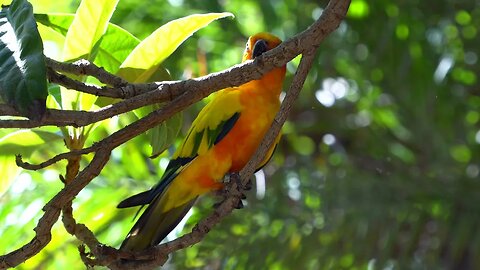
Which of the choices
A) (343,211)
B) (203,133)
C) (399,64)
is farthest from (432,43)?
(203,133)

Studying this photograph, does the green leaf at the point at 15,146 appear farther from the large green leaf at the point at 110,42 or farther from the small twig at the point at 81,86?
the small twig at the point at 81,86

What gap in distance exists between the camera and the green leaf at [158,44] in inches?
52.3

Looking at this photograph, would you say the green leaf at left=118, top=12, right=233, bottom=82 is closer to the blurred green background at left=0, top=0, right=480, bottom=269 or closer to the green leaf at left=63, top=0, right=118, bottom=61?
the green leaf at left=63, top=0, right=118, bottom=61

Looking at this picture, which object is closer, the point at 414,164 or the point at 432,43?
the point at 432,43

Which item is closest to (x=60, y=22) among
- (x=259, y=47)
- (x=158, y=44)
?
(x=158, y=44)

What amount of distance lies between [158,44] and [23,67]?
1.38 ft

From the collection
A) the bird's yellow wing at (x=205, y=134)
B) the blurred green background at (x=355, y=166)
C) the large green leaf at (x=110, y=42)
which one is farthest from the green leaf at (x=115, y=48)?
the blurred green background at (x=355, y=166)

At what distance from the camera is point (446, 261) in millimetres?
2615

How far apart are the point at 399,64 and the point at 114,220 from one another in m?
1.05

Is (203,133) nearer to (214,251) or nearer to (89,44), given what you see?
(89,44)

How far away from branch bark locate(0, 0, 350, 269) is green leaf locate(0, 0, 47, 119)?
0.27ft

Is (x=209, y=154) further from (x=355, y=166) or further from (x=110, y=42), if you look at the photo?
(x=355, y=166)

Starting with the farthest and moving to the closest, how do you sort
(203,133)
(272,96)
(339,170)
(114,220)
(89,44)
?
(339,170)
(114,220)
(272,96)
(203,133)
(89,44)

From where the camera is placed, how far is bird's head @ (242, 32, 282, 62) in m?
1.89
